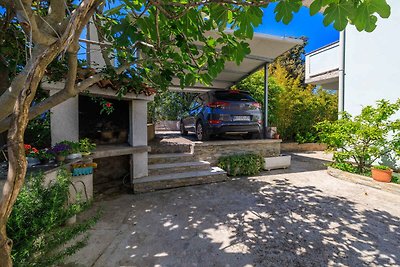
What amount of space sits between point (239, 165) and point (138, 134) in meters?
3.13

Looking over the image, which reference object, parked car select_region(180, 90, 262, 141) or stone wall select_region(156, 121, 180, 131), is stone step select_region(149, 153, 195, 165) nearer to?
parked car select_region(180, 90, 262, 141)

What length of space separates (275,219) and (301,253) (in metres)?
0.91

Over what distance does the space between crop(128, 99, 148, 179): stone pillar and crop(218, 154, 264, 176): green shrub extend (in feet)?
7.84

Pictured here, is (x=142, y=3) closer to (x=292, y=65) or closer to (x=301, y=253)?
(x=301, y=253)

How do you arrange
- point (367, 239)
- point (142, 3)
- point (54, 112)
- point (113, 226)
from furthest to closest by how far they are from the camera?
1. point (54, 112)
2. point (113, 226)
3. point (367, 239)
4. point (142, 3)

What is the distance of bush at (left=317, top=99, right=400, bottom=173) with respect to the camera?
532 cm

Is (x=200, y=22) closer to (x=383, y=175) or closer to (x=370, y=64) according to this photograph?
(x=383, y=175)

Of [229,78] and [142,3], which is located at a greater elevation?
[229,78]

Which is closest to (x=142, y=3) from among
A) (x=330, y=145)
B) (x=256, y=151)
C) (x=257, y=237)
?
(x=257, y=237)

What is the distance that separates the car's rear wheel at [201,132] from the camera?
636 centimetres

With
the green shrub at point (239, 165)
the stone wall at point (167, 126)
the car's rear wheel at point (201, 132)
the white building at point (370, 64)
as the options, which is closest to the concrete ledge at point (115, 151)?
the car's rear wheel at point (201, 132)

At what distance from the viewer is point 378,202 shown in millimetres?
4172

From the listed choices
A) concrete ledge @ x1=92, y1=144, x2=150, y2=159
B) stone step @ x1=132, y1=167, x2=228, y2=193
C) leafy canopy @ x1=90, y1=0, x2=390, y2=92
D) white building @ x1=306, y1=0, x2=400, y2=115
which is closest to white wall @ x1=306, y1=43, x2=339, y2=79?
white building @ x1=306, y1=0, x2=400, y2=115

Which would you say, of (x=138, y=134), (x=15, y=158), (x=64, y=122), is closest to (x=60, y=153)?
(x=64, y=122)
